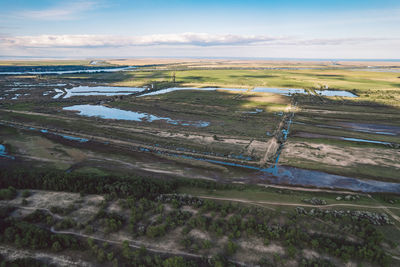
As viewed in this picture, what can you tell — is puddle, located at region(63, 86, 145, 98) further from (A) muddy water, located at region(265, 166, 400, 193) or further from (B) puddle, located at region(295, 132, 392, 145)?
(A) muddy water, located at region(265, 166, 400, 193)

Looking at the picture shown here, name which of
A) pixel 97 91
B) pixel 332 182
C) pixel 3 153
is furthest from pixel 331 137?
pixel 97 91

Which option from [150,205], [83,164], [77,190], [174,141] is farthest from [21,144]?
[150,205]

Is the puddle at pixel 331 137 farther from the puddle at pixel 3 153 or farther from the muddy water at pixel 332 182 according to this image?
the puddle at pixel 3 153

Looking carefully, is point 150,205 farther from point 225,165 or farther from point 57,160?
point 57,160

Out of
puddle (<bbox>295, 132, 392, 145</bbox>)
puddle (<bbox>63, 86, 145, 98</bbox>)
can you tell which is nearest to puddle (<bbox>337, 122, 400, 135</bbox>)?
puddle (<bbox>295, 132, 392, 145</bbox>)

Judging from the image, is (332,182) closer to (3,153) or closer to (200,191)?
(200,191)

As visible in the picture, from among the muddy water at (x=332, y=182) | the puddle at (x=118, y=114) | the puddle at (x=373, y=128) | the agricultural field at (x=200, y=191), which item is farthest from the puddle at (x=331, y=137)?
the puddle at (x=118, y=114)
